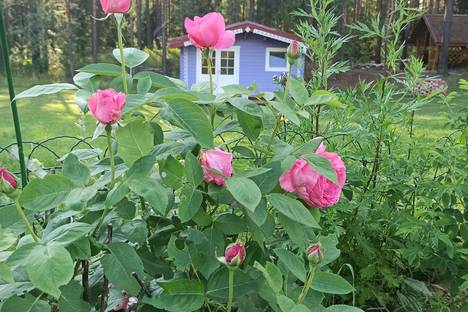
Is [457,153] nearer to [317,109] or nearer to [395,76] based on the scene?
[395,76]

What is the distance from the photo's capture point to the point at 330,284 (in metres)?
0.71

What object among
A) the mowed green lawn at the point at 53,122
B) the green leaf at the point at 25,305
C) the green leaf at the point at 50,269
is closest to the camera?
the green leaf at the point at 50,269

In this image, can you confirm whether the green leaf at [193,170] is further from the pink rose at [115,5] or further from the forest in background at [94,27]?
the forest in background at [94,27]

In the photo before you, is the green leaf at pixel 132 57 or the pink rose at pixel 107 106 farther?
the green leaf at pixel 132 57

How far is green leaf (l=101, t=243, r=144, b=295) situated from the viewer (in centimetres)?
70

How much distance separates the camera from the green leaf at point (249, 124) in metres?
0.78

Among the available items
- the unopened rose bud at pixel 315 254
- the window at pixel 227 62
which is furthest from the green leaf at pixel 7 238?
the window at pixel 227 62

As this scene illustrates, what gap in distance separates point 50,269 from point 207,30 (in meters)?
0.42

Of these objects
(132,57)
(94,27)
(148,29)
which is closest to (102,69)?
(132,57)

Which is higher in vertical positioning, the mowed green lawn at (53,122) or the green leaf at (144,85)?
the green leaf at (144,85)

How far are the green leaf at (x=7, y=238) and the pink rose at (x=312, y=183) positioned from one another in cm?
37

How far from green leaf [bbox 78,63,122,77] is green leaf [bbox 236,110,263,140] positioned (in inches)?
8.2

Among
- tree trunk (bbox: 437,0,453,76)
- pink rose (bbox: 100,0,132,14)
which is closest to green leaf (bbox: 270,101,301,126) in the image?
pink rose (bbox: 100,0,132,14)

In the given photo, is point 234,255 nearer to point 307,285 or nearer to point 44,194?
point 307,285
